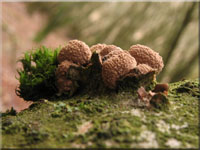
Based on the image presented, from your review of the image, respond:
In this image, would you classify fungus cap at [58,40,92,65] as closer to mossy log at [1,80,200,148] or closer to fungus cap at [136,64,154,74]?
mossy log at [1,80,200,148]

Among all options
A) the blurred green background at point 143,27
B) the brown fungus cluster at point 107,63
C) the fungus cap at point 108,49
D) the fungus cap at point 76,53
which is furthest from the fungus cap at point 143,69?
the blurred green background at point 143,27

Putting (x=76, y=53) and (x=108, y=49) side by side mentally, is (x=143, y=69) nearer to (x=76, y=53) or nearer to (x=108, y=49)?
(x=108, y=49)

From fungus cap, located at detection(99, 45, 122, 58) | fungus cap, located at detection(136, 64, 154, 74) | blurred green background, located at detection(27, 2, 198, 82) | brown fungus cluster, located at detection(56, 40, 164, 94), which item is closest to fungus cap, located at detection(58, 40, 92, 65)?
brown fungus cluster, located at detection(56, 40, 164, 94)

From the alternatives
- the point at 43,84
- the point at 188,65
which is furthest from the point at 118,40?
the point at 43,84

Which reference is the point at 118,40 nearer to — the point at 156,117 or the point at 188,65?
the point at 188,65

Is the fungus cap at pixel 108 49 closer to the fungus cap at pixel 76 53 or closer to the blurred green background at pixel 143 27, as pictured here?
the fungus cap at pixel 76 53

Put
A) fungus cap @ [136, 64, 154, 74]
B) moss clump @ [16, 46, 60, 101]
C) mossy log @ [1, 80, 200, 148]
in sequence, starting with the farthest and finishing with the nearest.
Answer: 1. moss clump @ [16, 46, 60, 101]
2. fungus cap @ [136, 64, 154, 74]
3. mossy log @ [1, 80, 200, 148]

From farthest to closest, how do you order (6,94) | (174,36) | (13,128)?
(6,94)
(174,36)
(13,128)
